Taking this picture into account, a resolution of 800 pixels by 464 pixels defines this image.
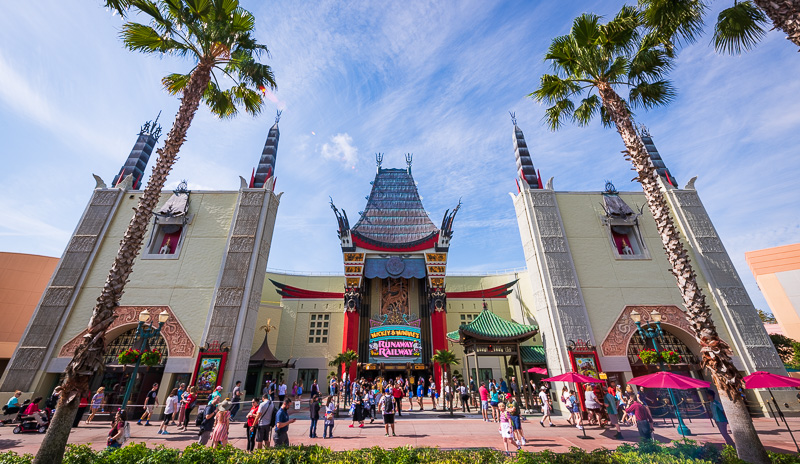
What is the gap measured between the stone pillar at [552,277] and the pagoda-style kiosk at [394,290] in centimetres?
892

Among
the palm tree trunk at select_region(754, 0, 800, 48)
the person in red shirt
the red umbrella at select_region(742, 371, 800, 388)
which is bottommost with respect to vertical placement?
the person in red shirt

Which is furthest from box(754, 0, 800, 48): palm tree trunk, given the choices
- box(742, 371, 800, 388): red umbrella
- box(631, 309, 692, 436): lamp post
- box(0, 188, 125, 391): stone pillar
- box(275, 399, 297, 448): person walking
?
box(0, 188, 125, 391): stone pillar

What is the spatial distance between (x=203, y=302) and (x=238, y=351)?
10.6 feet

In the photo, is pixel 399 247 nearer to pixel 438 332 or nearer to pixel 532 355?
pixel 438 332

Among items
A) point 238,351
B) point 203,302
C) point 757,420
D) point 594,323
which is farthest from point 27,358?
point 757,420

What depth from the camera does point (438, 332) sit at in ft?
83.8

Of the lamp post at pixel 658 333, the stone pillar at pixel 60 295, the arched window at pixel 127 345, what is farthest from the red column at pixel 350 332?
the lamp post at pixel 658 333

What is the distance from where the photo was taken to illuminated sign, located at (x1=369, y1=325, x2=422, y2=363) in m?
25.1

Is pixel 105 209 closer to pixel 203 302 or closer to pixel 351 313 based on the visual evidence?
pixel 203 302

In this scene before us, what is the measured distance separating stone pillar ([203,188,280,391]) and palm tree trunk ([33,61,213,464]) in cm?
868

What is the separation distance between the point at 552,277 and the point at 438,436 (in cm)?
1071

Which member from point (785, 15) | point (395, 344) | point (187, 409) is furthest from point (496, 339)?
point (785, 15)

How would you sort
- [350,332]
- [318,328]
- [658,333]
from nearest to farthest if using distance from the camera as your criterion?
[658,333] → [350,332] → [318,328]

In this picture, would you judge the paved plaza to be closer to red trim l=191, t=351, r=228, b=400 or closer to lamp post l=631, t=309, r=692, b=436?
lamp post l=631, t=309, r=692, b=436
